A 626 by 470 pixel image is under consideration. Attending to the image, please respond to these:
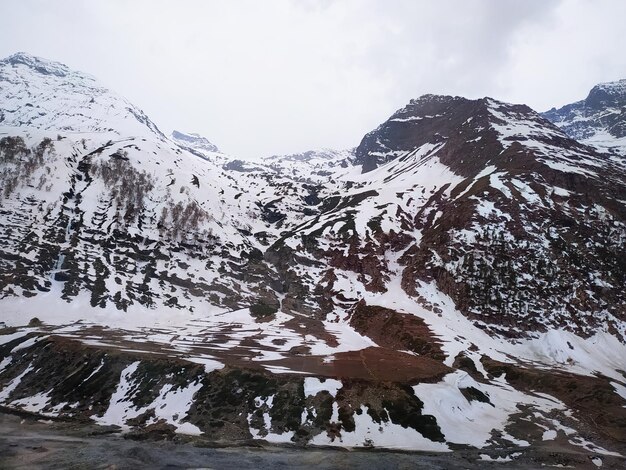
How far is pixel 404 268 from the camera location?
140625mm

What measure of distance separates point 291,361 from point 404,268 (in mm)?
78721

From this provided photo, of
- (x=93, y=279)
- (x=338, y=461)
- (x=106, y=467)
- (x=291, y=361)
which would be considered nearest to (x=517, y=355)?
(x=291, y=361)

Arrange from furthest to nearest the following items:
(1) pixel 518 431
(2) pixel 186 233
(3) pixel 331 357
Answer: (2) pixel 186 233 → (3) pixel 331 357 → (1) pixel 518 431

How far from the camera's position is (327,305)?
125 metres

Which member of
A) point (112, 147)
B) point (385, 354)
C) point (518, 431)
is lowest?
point (518, 431)

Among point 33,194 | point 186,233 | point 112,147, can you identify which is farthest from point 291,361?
point 112,147

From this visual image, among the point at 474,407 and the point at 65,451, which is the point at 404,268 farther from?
the point at 65,451

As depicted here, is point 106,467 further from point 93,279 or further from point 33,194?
point 33,194

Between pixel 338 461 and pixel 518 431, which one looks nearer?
pixel 338 461

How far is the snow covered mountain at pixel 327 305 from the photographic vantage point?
184 feet

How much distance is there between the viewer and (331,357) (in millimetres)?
78062

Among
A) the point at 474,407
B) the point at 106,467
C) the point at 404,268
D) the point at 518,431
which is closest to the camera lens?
the point at 106,467

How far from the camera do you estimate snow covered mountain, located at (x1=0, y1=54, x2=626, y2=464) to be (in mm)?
55938

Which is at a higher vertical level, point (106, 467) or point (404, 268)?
point (404, 268)
